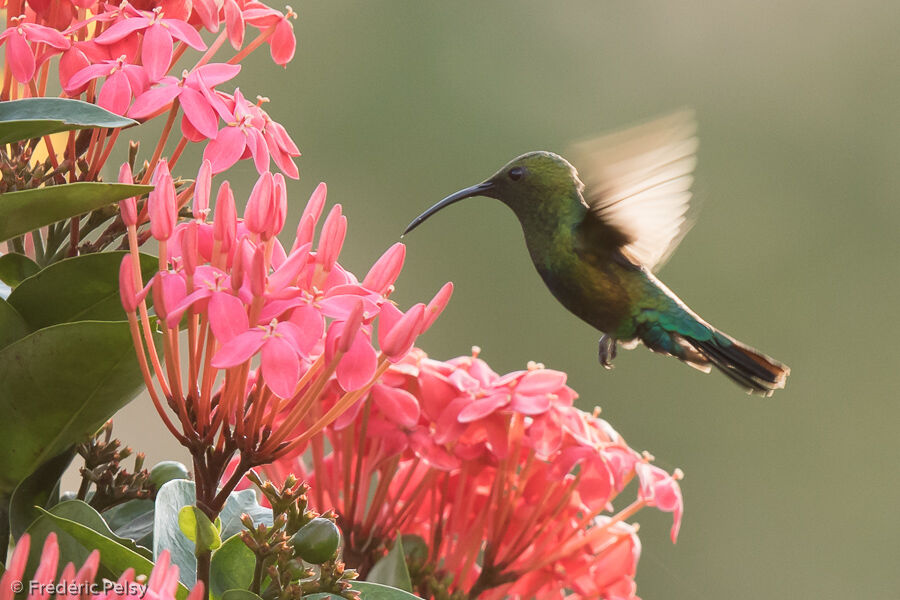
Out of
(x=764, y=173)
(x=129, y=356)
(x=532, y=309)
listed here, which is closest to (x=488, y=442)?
(x=129, y=356)

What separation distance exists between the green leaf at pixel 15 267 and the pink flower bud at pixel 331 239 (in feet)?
0.44

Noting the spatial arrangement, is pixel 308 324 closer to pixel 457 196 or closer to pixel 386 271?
pixel 386 271

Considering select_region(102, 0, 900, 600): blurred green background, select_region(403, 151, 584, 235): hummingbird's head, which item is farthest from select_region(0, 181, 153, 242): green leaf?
select_region(102, 0, 900, 600): blurred green background

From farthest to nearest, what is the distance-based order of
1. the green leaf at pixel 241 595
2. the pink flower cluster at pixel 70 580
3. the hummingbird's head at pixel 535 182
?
the hummingbird's head at pixel 535 182 < the green leaf at pixel 241 595 < the pink flower cluster at pixel 70 580

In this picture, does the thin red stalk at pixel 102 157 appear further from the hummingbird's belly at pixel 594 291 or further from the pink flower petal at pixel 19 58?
the hummingbird's belly at pixel 594 291

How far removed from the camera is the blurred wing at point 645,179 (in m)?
1.00

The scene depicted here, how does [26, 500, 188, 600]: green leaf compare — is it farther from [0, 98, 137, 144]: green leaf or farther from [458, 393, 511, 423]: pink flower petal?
[458, 393, 511, 423]: pink flower petal

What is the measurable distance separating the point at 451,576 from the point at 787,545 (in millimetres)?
4375

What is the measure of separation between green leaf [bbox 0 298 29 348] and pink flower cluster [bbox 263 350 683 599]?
0.25m

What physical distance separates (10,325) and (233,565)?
0.15m

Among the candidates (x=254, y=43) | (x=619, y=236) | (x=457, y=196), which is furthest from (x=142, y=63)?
(x=619, y=236)

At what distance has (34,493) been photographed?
0.52m

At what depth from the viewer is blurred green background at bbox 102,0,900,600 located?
14.7 ft

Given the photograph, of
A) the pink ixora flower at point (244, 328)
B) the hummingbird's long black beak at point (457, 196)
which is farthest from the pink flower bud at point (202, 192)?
the hummingbird's long black beak at point (457, 196)
